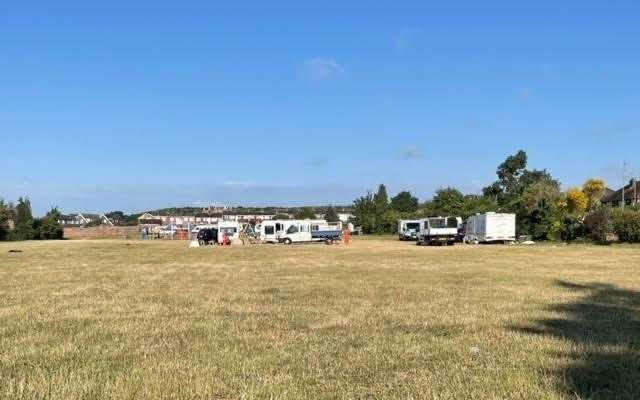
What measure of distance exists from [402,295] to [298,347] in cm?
689

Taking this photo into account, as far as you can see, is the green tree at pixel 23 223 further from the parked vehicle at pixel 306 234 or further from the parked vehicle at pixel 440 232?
the parked vehicle at pixel 440 232

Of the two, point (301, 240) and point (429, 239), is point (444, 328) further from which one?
point (301, 240)

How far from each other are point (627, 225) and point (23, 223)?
281ft

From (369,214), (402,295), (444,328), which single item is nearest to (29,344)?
(444,328)

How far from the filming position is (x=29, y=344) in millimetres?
9328

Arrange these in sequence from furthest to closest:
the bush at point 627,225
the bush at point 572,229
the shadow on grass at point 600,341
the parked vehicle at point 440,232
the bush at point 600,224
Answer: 1. the parked vehicle at point 440,232
2. the bush at point 572,229
3. the bush at point 600,224
4. the bush at point 627,225
5. the shadow on grass at point 600,341

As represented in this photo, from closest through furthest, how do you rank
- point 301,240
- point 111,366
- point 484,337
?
point 111,366 < point 484,337 < point 301,240

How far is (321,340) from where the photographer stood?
948 cm

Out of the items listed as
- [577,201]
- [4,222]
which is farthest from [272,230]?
[4,222]

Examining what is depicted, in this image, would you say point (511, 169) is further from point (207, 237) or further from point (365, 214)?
point (207, 237)

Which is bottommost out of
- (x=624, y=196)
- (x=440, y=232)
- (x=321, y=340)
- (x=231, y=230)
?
(x=321, y=340)

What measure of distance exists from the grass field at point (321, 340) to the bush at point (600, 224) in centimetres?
3884

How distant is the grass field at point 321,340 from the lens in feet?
22.1

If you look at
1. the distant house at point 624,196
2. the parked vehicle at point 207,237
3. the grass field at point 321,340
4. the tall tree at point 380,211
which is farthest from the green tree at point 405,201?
the grass field at point 321,340
